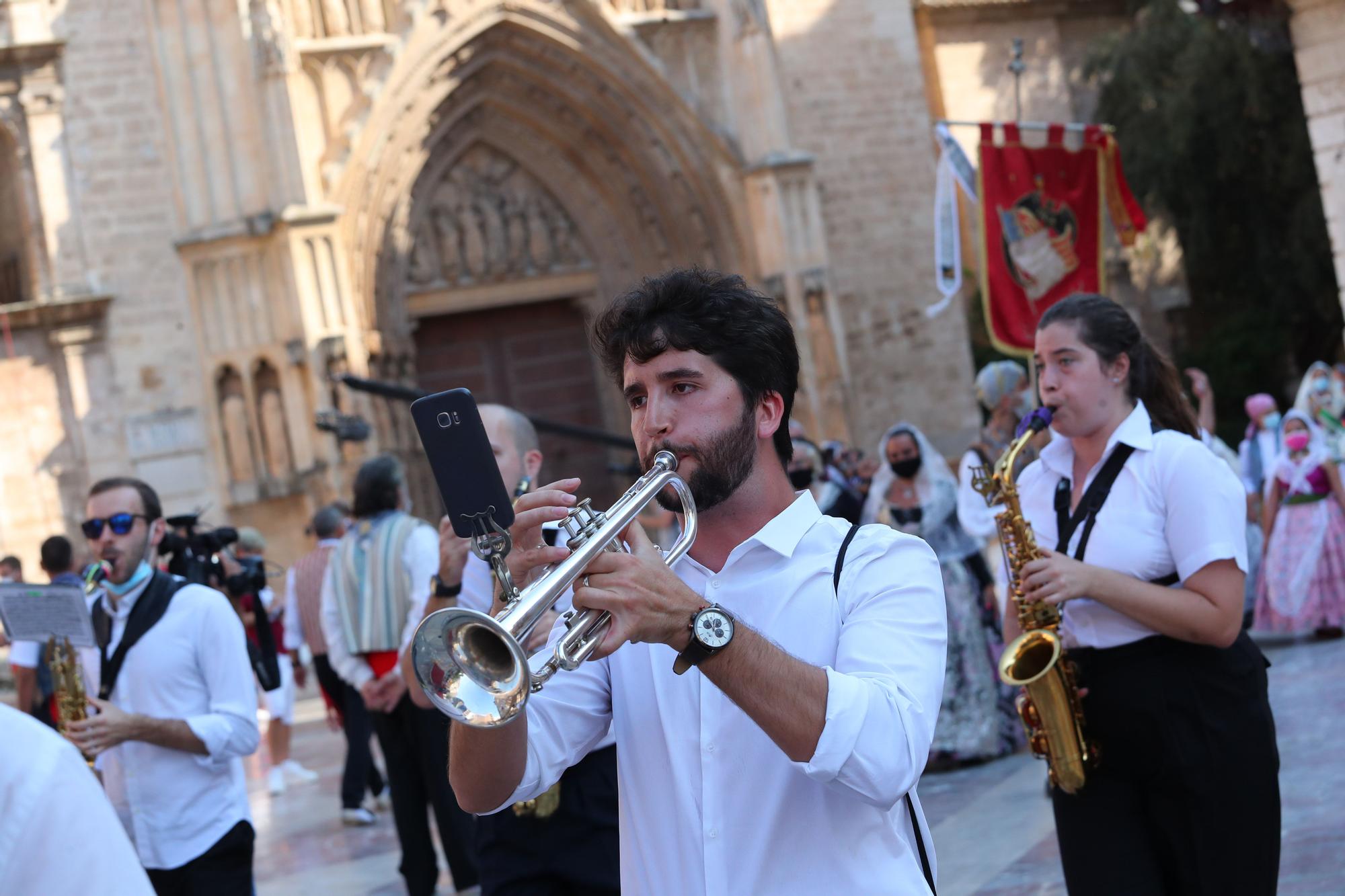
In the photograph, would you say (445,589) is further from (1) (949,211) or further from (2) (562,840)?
(1) (949,211)

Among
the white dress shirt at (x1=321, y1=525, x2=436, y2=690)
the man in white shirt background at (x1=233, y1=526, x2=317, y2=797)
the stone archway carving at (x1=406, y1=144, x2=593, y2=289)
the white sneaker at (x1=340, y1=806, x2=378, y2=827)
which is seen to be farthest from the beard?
the stone archway carving at (x1=406, y1=144, x2=593, y2=289)

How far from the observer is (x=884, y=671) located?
2283 millimetres

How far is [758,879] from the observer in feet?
7.48

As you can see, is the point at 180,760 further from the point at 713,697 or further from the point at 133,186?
the point at 133,186

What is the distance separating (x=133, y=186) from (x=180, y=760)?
1314 cm

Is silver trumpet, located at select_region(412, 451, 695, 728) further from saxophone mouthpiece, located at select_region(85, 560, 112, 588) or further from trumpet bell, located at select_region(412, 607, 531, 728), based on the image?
saxophone mouthpiece, located at select_region(85, 560, 112, 588)

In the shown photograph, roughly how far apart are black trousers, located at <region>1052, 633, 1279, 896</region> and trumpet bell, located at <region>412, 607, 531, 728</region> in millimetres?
2058

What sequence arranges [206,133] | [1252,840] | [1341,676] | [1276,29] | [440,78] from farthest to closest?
[440,78]
[206,133]
[1276,29]
[1341,676]
[1252,840]

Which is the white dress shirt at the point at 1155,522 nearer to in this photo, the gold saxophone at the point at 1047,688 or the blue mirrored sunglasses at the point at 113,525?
the gold saxophone at the point at 1047,688

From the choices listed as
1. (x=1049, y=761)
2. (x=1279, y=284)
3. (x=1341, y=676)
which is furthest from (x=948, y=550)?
(x=1279, y=284)

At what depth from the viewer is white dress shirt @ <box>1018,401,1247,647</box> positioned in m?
3.62

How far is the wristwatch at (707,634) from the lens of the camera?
208cm

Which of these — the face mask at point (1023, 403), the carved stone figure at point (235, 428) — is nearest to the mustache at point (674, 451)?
the face mask at point (1023, 403)

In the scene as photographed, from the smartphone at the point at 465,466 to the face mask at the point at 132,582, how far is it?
2.99 meters
